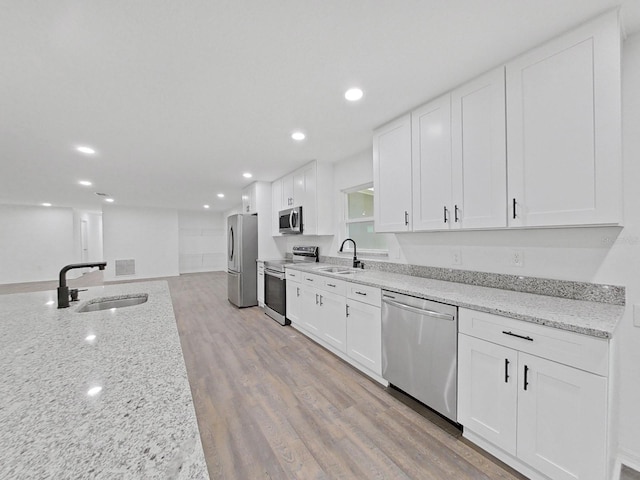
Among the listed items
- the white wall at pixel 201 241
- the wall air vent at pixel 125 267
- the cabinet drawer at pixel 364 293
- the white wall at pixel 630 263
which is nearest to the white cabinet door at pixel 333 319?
the cabinet drawer at pixel 364 293

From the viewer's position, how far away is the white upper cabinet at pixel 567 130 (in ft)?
4.52

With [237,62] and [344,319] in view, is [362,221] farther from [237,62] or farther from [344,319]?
[237,62]

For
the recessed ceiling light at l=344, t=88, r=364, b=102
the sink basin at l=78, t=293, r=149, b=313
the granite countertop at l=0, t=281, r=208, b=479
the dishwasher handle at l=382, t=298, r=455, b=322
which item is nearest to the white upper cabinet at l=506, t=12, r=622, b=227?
the dishwasher handle at l=382, t=298, r=455, b=322

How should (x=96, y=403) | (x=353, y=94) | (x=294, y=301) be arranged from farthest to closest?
(x=294, y=301) → (x=353, y=94) → (x=96, y=403)

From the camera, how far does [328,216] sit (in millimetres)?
3994

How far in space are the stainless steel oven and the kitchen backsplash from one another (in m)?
1.87

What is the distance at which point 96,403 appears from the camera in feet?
2.11

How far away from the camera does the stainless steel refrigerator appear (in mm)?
4922

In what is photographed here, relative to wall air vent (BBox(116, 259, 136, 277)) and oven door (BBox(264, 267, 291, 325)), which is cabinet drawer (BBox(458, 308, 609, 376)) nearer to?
oven door (BBox(264, 267, 291, 325))

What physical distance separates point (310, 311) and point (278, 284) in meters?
0.99

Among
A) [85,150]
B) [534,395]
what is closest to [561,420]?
[534,395]

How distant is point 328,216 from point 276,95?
2.09 meters

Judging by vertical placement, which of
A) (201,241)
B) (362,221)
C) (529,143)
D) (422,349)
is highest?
(529,143)

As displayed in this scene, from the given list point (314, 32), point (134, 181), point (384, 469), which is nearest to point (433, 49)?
point (314, 32)
